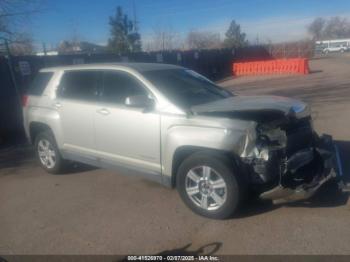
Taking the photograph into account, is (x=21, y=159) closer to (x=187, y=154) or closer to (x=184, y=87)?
(x=184, y=87)

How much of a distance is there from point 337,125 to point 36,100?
21.2ft

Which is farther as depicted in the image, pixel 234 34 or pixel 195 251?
pixel 234 34

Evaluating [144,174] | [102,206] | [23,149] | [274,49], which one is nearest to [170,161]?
[144,174]

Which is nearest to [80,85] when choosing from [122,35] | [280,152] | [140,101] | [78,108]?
[78,108]

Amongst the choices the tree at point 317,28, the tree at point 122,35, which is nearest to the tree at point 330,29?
the tree at point 317,28

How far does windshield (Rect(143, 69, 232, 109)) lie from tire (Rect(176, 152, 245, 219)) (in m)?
0.75

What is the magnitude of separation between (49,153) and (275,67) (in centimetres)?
2343

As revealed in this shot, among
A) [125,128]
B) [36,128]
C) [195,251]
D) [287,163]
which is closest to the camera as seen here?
[195,251]

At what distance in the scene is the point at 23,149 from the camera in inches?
356

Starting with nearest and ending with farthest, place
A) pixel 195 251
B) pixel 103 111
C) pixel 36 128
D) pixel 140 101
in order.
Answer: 1. pixel 195 251
2. pixel 140 101
3. pixel 103 111
4. pixel 36 128

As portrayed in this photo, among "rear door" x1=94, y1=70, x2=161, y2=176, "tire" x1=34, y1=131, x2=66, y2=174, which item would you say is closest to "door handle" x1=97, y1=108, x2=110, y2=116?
"rear door" x1=94, y1=70, x2=161, y2=176

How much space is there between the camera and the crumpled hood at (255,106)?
4383 mm

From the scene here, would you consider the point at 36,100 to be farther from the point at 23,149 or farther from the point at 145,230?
the point at 145,230

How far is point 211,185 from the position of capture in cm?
447
